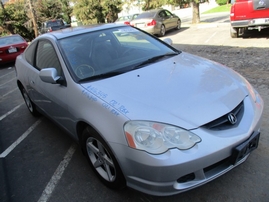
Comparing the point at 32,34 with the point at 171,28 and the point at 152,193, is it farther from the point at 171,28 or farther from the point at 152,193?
the point at 152,193

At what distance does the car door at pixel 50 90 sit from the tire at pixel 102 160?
366 millimetres

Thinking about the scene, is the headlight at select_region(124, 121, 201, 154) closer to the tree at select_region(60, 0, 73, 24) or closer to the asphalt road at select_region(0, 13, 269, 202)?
the asphalt road at select_region(0, 13, 269, 202)

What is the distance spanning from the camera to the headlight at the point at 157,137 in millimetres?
1810

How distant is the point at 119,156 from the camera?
196 centimetres

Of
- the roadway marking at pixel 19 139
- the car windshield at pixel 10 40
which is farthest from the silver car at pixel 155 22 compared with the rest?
the roadway marking at pixel 19 139

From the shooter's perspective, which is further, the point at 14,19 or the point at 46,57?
the point at 14,19

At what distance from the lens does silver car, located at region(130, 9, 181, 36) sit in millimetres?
12127

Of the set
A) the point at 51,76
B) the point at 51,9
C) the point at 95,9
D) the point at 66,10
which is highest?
the point at 51,9

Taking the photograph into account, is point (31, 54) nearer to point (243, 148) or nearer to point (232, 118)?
point (232, 118)

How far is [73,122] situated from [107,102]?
26.4 inches

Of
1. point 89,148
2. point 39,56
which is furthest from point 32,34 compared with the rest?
point 89,148

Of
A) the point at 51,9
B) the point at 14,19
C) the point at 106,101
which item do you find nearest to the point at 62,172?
the point at 106,101

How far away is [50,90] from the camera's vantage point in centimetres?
300

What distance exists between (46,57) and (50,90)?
565 millimetres
